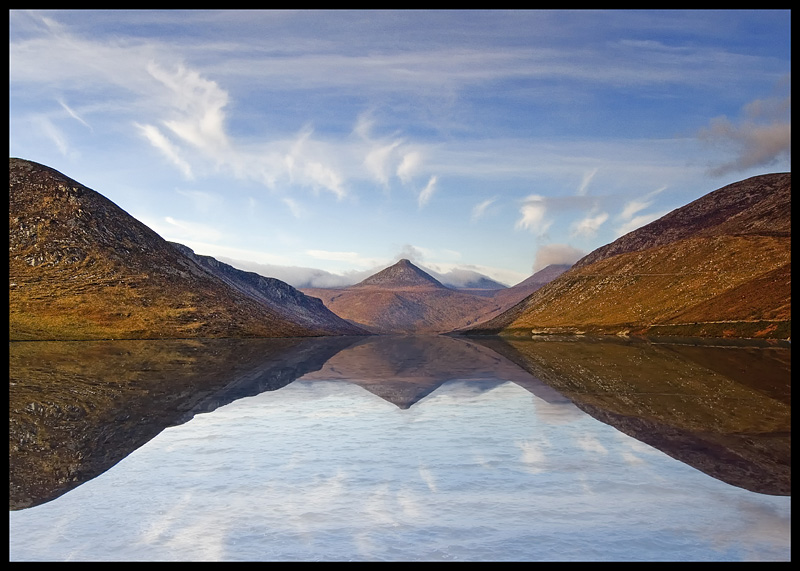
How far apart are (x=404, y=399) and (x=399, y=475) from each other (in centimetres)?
2109

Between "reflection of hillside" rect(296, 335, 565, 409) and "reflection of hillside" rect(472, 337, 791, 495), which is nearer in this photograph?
"reflection of hillside" rect(472, 337, 791, 495)

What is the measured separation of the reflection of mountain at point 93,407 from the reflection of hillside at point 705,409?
22.1 meters

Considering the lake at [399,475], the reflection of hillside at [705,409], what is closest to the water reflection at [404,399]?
the reflection of hillside at [705,409]

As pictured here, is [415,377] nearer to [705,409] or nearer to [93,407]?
[705,409]

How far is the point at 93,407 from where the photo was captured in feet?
123

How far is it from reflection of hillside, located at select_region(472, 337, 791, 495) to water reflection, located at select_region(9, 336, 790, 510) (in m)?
0.07

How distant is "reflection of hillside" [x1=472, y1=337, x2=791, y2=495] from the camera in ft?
77.9

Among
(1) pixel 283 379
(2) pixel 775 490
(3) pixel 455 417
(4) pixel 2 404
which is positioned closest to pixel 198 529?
(2) pixel 775 490

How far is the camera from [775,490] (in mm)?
19750

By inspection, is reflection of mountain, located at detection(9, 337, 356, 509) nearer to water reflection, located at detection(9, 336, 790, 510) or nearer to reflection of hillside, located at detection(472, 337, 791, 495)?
water reflection, located at detection(9, 336, 790, 510)

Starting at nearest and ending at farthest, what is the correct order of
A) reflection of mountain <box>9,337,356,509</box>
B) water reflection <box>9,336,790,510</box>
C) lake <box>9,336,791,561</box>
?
lake <box>9,336,791,561</box> < reflection of mountain <box>9,337,356,509</box> < water reflection <box>9,336,790,510</box>

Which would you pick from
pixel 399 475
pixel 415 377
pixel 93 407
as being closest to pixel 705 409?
pixel 399 475

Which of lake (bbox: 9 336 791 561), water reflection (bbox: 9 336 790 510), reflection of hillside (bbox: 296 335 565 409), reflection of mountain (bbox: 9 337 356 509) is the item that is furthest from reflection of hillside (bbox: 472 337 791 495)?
reflection of mountain (bbox: 9 337 356 509)

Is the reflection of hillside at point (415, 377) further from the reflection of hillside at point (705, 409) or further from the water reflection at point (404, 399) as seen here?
the reflection of hillside at point (705, 409)
